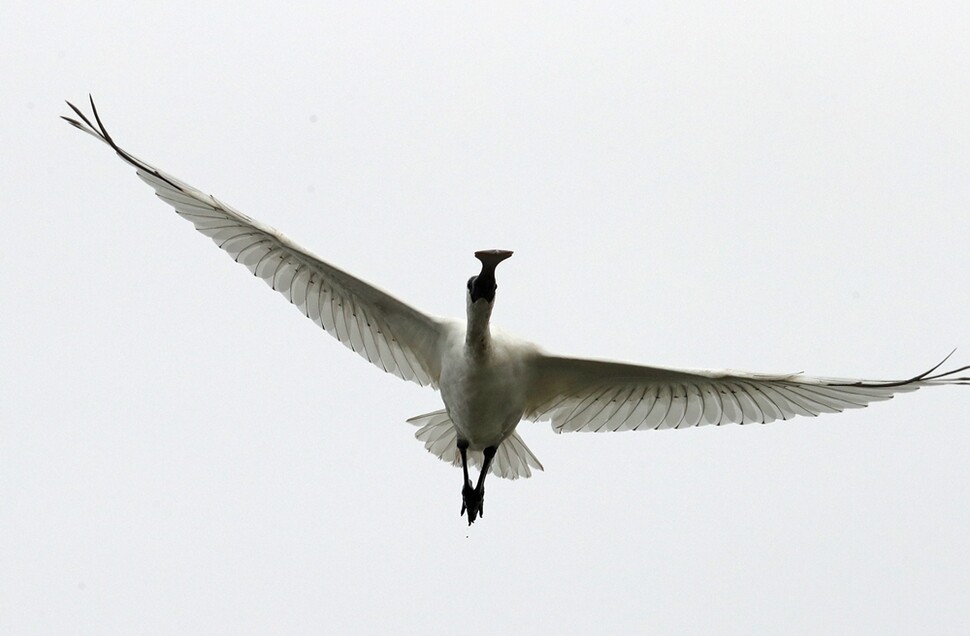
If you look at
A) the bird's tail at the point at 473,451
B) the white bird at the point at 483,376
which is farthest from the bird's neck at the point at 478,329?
the bird's tail at the point at 473,451

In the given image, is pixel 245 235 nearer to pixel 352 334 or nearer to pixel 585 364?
pixel 352 334

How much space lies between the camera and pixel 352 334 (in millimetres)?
12766

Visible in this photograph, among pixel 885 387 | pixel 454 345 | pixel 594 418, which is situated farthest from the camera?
pixel 594 418

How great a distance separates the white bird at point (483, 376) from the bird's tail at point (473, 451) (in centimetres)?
1

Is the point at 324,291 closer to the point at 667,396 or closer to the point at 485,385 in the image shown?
the point at 485,385

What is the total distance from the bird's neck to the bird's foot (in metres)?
1.60

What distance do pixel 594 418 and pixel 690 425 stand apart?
2.68 feet

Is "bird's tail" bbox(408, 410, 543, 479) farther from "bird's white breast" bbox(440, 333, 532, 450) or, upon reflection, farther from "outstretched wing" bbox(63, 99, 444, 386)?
"bird's white breast" bbox(440, 333, 532, 450)

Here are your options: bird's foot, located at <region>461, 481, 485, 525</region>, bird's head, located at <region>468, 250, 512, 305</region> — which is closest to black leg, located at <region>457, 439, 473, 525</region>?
bird's foot, located at <region>461, 481, 485, 525</region>

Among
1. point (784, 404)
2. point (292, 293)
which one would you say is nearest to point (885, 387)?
point (784, 404)

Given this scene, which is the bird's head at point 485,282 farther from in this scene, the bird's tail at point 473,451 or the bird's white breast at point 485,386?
the bird's tail at point 473,451

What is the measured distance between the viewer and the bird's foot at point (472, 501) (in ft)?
41.3

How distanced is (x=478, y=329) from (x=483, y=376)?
39 cm

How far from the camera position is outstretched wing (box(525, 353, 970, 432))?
1162cm
